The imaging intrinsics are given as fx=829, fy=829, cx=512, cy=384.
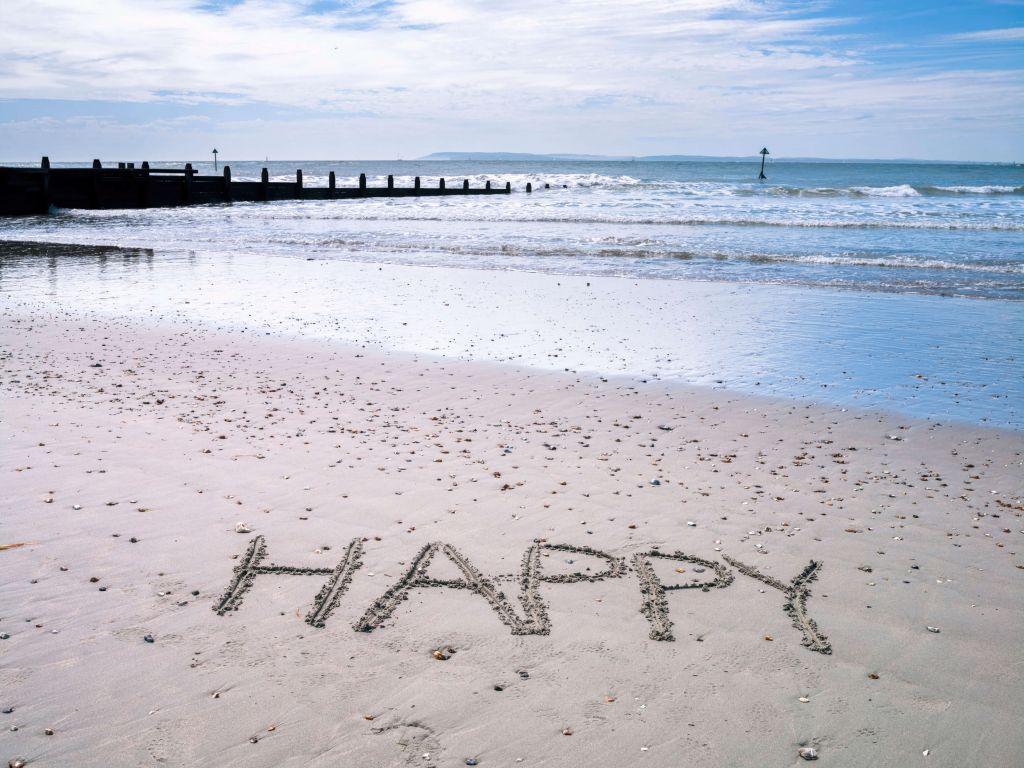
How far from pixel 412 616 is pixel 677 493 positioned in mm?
1864

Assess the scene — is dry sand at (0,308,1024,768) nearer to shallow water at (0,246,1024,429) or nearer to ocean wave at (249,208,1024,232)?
shallow water at (0,246,1024,429)

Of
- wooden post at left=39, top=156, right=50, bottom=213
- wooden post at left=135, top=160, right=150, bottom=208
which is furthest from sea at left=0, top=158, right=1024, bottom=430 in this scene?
wooden post at left=135, top=160, right=150, bottom=208

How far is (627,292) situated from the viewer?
38.1ft

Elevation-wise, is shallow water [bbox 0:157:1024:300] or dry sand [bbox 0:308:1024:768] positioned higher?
shallow water [bbox 0:157:1024:300]

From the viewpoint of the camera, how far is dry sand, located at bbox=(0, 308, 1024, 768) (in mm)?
2631

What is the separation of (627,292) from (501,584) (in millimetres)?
8518

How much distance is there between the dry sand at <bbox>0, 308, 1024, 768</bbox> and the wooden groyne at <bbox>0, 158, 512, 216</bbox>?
23403 mm

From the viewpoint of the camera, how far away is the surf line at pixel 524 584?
3.26 meters

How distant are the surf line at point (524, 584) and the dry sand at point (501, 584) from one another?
0.05ft

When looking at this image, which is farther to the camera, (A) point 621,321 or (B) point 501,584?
(A) point 621,321

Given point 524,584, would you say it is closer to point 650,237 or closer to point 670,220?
point 650,237

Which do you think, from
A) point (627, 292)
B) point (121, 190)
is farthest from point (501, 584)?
point (121, 190)

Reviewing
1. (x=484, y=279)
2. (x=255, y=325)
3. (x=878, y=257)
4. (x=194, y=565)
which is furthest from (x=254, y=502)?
(x=878, y=257)

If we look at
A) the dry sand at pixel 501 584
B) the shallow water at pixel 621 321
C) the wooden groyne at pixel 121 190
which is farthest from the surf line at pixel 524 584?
the wooden groyne at pixel 121 190
